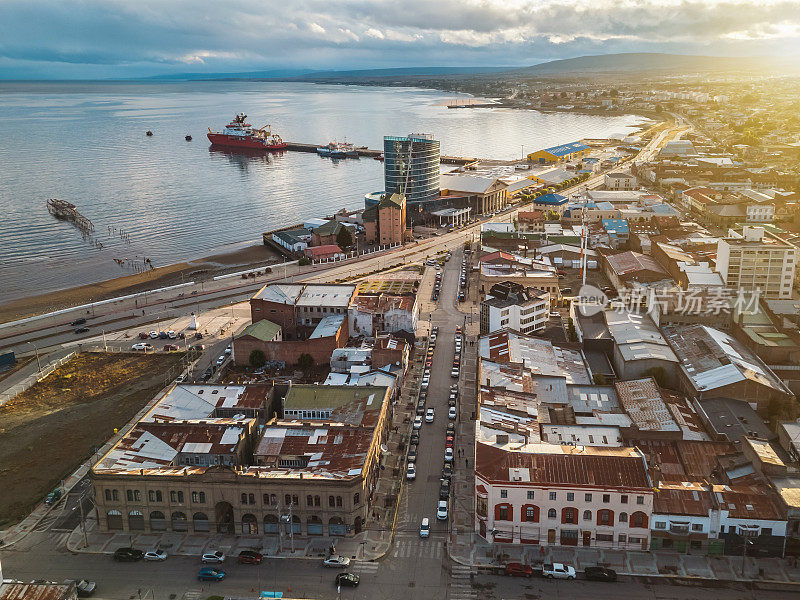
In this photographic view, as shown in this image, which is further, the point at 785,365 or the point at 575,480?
the point at 785,365

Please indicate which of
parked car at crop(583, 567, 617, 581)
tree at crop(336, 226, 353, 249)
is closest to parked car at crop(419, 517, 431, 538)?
parked car at crop(583, 567, 617, 581)

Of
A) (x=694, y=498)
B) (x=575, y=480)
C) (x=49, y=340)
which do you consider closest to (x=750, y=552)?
(x=694, y=498)

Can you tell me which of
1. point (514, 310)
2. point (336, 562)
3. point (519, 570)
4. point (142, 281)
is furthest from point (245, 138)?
point (519, 570)

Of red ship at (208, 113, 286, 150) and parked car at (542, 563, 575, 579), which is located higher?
red ship at (208, 113, 286, 150)

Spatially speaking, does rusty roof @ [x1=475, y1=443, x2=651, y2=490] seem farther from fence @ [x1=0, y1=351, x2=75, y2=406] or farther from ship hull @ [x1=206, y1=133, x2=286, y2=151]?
ship hull @ [x1=206, y1=133, x2=286, y2=151]

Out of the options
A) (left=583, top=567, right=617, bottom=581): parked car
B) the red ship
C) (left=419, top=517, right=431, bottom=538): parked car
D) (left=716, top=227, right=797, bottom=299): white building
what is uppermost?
the red ship

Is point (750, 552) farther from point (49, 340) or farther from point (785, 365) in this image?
point (49, 340)
